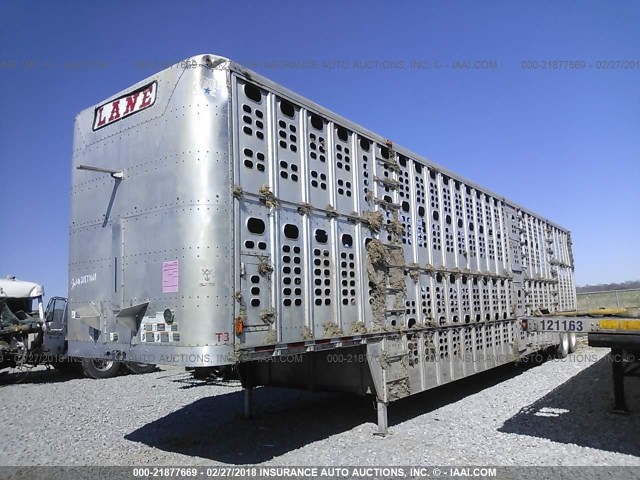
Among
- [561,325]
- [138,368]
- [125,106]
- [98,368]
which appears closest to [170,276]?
[125,106]

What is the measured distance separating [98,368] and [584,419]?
1251 cm

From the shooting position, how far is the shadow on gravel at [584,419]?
20.9ft

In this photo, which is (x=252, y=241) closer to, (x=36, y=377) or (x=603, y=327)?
(x=603, y=327)

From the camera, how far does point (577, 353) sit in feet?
52.6

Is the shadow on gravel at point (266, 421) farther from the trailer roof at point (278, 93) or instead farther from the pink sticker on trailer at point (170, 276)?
the trailer roof at point (278, 93)

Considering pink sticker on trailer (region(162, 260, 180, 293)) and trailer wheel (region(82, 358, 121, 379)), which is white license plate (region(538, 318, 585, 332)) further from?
trailer wheel (region(82, 358, 121, 379))

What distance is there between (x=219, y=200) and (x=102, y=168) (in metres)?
2.03

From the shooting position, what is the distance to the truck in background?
1359 cm

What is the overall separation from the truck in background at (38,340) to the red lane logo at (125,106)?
29.9ft

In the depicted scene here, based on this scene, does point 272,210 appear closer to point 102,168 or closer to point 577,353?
point 102,168

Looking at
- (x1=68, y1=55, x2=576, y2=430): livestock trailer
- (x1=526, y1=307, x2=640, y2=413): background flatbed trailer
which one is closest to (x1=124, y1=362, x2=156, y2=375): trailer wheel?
(x1=68, y1=55, x2=576, y2=430): livestock trailer

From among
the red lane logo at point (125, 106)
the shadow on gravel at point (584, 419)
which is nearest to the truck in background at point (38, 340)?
the red lane logo at point (125, 106)

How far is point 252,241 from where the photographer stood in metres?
5.20

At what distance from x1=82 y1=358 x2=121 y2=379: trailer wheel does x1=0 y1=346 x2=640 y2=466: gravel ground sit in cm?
239
